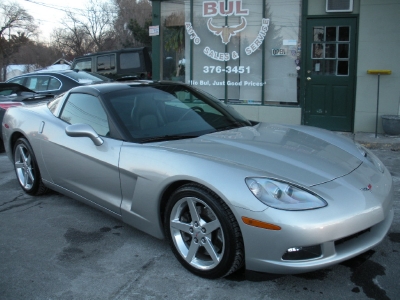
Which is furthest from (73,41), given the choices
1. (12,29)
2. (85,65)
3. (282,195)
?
(282,195)

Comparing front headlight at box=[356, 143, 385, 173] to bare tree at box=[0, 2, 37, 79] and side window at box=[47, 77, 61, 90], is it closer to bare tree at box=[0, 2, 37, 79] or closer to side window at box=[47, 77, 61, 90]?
side window at box=[47, 77, 61, 90]

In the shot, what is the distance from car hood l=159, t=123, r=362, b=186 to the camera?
3.03 meters

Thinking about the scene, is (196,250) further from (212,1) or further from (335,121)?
(212,1)

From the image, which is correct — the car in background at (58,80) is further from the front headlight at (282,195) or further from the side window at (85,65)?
the front headlight at (282,195)

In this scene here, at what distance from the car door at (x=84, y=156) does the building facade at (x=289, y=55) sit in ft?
19.3

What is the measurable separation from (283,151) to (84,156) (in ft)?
5.80

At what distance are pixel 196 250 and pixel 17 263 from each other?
1.44 m

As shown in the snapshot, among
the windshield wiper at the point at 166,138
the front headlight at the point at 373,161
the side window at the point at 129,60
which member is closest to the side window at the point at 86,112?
the windshield wiper at the point at 166,138

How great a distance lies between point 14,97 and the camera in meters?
7.93

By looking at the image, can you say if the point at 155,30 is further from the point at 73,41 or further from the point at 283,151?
the point at 73,41

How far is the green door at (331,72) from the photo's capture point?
886 centimetres

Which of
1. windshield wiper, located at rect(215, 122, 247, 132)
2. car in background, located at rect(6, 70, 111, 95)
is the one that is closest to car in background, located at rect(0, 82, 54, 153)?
car in background, located at rect(6, 70, 111, 95)

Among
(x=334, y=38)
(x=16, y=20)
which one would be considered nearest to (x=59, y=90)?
(x=334, y=38)

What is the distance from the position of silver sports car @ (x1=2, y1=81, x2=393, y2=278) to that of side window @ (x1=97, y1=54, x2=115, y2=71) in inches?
433
